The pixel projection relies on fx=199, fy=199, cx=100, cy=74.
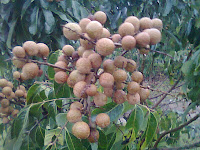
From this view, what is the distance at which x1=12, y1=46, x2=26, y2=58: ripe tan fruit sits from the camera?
0.56 m

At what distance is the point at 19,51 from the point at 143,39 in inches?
13.7

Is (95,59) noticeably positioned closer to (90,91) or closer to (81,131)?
(90,91)

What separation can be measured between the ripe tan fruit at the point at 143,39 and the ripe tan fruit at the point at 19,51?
1.07 feet

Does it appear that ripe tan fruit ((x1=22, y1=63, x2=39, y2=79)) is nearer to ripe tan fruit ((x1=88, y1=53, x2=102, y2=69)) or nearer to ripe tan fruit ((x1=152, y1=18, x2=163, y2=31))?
ripe tan fruit ((x1=88, y1=53, x2=102, y2=69))

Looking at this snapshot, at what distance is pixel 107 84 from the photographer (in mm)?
539

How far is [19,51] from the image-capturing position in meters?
0.57

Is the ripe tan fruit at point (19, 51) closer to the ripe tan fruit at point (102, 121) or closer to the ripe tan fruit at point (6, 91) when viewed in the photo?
the ripe tan fruit at point (102, 121)

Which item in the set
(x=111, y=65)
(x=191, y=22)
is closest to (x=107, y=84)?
(x=111, y=65)

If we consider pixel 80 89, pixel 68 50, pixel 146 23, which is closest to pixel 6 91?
pixel 68 50

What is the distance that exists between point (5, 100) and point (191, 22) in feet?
3.93

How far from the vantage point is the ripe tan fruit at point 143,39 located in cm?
52

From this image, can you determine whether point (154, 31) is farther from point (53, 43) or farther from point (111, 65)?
point (53, 43)

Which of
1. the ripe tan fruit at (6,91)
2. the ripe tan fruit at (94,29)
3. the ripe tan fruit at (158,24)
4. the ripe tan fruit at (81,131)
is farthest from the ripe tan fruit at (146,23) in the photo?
the ripe tan fruit at (6,91)

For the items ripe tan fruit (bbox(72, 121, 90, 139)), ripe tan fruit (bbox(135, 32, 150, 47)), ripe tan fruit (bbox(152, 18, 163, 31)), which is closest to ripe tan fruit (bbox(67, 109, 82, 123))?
ripe tan fruit (bbox(72, 121, 90, 139))
